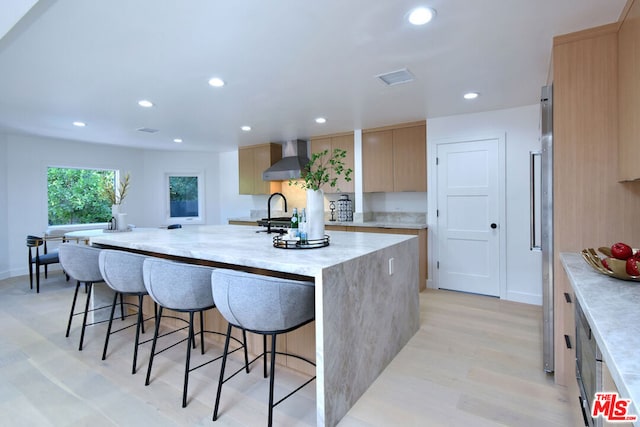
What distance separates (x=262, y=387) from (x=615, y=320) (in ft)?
6.26

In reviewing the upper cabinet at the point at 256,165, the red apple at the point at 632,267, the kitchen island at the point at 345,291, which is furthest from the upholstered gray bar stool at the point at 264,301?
the upper cabinet at the point at 256,165

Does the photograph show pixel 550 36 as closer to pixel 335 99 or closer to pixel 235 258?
pixel 335 99

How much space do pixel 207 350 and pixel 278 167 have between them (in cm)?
369

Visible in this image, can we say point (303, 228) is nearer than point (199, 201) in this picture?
Yes

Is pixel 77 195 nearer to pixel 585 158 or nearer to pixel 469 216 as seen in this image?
pixel 469 216

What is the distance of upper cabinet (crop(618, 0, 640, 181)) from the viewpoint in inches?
62.9

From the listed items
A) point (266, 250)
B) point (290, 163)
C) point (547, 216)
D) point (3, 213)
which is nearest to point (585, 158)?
point (547, 216)

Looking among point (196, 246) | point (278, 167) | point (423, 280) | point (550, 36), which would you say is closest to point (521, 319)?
point (423, 280)

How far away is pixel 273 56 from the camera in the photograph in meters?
2.43

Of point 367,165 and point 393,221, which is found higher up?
point 367,165

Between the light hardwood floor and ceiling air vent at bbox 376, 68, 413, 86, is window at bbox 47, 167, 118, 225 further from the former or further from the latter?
ceiling air vent at bbox 376, 68, 413, 86

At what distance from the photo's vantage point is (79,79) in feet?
9.27

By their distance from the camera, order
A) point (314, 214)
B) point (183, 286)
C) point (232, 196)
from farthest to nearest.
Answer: point (232, 196)
point (314, 214)
point (183, 286)

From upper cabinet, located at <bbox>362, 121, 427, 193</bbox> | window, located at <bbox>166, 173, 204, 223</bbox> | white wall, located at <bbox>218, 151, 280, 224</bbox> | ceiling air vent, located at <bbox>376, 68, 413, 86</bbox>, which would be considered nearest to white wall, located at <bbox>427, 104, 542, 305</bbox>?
upper cabinet, located at <bbox>362, 121, 427, 193</bbox>
